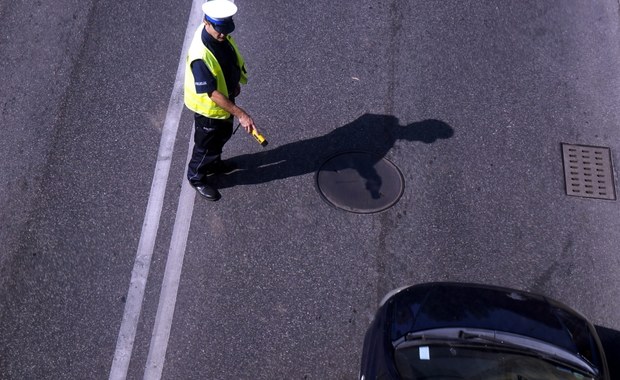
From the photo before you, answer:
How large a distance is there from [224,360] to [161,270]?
0.99 metres

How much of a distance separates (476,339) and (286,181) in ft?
8.06

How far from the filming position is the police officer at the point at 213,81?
4602 mm

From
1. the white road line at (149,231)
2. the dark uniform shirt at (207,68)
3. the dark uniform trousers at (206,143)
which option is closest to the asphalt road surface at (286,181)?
the white road line at (149,231)

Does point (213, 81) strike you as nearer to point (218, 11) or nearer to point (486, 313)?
point (218, 11)

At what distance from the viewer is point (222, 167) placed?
5926 mm

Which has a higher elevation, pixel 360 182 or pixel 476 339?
pixel 476 339

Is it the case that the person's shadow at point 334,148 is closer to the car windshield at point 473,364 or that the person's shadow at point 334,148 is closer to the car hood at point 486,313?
the car hood at point 486,313

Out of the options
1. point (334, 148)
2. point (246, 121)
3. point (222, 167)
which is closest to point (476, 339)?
point (246, 121)

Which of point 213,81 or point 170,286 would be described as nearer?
point 213,81

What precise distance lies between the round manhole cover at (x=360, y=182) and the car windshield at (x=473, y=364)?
1869 mm

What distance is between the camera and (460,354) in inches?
166

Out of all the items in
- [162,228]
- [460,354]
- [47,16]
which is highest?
[47,16]

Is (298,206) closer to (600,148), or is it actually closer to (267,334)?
(267,334)

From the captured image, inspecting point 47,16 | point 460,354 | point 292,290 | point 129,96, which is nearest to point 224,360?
point 292,290
